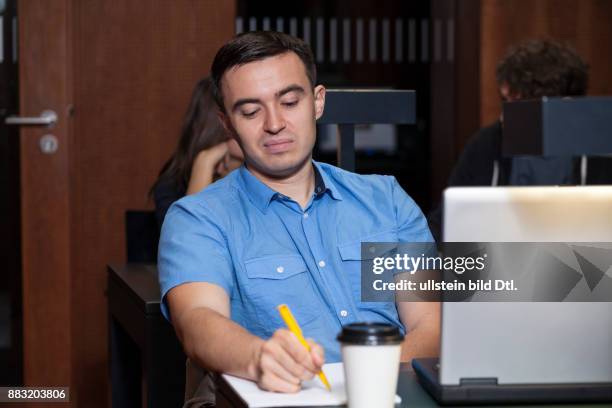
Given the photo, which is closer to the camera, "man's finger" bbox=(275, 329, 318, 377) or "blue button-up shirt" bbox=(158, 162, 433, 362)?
"man's finger" bbox=(275, 329, 318, 377)

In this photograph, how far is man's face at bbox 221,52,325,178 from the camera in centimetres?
193

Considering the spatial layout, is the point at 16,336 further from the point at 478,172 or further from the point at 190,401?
the point at 190,401

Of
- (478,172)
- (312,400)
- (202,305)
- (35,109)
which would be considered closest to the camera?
(312,400)

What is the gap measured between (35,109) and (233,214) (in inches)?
79.9

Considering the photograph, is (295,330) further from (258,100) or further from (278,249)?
(258,100)

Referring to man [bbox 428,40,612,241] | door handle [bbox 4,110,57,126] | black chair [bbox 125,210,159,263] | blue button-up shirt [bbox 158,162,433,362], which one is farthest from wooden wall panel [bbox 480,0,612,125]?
blue button-up shirt [bbox 158,162,433,362]

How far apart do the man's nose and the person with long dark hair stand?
149cm

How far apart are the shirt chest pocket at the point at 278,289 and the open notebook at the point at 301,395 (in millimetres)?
424

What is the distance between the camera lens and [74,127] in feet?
12.7

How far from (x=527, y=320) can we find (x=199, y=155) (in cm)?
232

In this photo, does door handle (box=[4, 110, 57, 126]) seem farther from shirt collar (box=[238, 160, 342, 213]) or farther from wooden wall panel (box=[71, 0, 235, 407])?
shirt collar (box=[238, 160, 342, 213])

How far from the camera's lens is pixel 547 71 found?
10.9ft

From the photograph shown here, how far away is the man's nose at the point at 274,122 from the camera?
6.26 ft

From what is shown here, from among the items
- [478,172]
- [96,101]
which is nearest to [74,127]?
[96,101]
